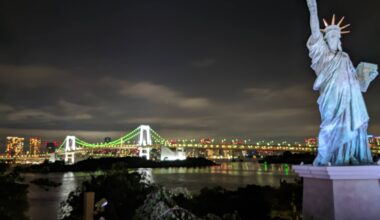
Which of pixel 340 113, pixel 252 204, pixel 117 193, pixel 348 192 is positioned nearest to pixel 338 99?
pixel 340 113

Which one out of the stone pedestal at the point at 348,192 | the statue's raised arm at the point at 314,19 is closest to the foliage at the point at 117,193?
the stone pedestal at the point at 348,192

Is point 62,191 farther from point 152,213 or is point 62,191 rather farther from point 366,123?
point 366,123

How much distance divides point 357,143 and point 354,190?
800 millimetres

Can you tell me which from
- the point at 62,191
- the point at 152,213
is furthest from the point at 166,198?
the point at 62,191

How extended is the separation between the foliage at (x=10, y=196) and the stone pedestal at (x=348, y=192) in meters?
5.01

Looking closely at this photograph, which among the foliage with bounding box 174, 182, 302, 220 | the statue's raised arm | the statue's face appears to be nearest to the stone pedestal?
the statue's face

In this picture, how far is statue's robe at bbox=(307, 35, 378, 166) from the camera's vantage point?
471cm

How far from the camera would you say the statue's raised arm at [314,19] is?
4.82 m

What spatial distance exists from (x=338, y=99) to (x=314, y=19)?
46.1 inches

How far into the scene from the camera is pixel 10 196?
623cm

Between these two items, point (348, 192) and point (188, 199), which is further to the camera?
point (188, 199)

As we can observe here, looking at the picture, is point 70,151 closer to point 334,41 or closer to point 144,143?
point 144,143

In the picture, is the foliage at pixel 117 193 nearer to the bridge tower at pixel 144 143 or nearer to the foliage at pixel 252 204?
the foliage at pixel 252 204

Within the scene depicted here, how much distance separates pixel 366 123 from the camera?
486 cm
